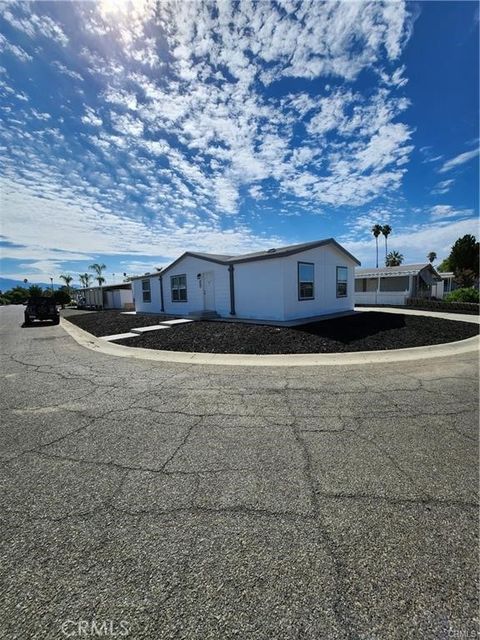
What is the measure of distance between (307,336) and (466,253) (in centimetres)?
3860

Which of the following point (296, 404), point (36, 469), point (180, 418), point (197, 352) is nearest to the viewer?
point (36, 469)

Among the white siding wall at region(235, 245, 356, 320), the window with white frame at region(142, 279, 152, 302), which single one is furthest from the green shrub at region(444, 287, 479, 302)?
the window with white frame at region(142, 279, 152, 302)

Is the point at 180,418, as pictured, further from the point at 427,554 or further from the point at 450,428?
the point at 450,428

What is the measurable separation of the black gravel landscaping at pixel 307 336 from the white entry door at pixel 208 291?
3120mm

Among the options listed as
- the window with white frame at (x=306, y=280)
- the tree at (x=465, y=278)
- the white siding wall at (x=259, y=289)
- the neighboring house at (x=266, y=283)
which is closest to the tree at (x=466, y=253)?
the tree at (x=465, y=278)

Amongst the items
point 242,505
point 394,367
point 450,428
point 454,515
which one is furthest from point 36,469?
point 394,367

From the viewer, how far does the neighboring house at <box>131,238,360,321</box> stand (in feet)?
42.2

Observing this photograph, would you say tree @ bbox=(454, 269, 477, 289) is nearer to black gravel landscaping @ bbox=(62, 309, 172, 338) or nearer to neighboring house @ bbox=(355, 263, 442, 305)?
neighboring house @ bbox=(355, 263, 442, 305)

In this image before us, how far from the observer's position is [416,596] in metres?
1.72

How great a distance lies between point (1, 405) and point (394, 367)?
7534 millimetres

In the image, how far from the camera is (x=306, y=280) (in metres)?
13.9

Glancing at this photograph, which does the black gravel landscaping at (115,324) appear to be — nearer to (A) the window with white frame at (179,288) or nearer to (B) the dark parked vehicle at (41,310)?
(A) the window with white frame at (179,288)

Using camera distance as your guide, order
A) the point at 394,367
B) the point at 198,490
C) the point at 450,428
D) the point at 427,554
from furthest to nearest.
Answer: the point at 394,367 < the point at 450,428 < the point at 198,490 < the point at 427,554

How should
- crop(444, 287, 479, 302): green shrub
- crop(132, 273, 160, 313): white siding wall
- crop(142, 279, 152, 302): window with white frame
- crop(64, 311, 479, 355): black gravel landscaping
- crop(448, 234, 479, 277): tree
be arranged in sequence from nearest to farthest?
crop(64, 311, 479, 355): black gravel landscaping
crop(444, 287, 479, 302): green shrub
crop(132, 273, 160, 313): white siding wall
crop(142, 279, 152, 302): window with white frame
crop(448, 234, 479, 277): tree
